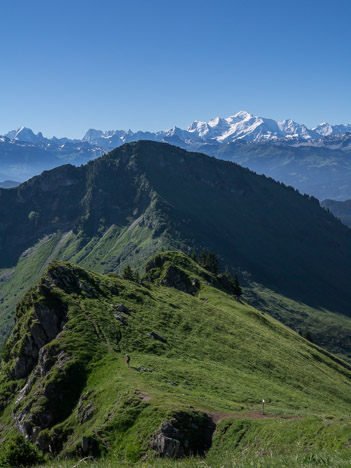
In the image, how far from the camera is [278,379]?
242 feet

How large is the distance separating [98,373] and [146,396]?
1290 centimetres

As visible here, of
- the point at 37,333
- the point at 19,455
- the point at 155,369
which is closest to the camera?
the point at 19,455

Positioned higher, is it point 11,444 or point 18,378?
point 11,444

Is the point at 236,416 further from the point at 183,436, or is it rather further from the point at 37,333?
the point at 37,333

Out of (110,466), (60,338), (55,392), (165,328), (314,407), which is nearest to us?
(110,466)

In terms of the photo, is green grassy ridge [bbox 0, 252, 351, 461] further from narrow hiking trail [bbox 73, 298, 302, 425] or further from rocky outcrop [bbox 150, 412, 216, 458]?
rocky outcrop [bbox 150, 412, 216, 458]

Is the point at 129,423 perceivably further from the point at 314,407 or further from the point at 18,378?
the point at 18,378

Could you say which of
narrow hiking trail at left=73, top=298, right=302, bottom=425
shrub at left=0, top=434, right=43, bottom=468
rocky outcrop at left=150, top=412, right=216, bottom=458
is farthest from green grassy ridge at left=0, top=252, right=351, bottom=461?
shrub at left=0, top=434, right=43, bottom=468

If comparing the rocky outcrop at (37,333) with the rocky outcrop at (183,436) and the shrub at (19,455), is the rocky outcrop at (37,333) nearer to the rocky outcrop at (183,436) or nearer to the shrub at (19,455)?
the rocky outcrop at (183,436)

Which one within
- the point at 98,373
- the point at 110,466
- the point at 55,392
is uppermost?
the point at 110,466

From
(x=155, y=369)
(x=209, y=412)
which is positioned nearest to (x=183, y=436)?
(x=209, y=412)

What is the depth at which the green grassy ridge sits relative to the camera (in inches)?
1784

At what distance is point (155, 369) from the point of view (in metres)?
59.8

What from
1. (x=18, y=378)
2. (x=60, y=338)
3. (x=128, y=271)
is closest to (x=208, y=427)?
(x=60, y=338)
